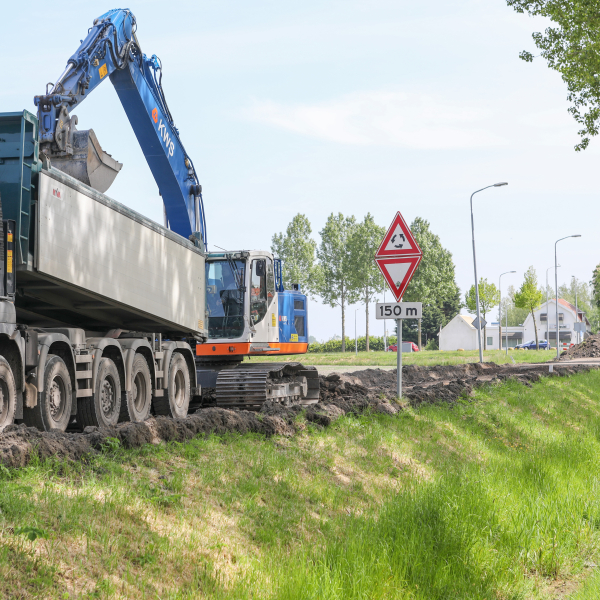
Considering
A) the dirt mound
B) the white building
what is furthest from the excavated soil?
the white building

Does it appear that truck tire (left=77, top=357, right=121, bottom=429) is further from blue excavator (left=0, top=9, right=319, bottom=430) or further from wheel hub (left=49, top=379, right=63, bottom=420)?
wheel hub (left=49, top=379, right=63, bottom=420)

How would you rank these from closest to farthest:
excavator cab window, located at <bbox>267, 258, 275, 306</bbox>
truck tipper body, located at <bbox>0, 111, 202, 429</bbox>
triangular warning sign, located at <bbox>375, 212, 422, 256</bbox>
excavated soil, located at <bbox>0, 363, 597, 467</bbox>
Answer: excavated soil, located at <bbox>0, 363, 597, 467</bbox>
truck tipper body, located at <bbox>0, 111, 202, 429</bbox>
triangular warning sign, located at <bbox>375, 212, 422, 256</bbox>
excavator cab window, located at <bbox>267, 258, 275, 306</bbox>

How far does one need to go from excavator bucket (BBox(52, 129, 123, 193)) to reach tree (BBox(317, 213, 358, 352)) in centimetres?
5298

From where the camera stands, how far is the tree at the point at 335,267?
63.0m

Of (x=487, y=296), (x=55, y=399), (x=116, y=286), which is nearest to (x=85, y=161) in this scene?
(x=116, y=286)

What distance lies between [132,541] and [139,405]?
674 cm

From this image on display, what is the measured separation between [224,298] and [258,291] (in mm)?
759

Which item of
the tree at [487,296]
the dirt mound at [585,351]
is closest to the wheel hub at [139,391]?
the dirt mound at [585,351]

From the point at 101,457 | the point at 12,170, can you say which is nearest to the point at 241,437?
the point at 101,457

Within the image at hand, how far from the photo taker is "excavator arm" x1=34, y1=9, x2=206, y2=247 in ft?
31.4

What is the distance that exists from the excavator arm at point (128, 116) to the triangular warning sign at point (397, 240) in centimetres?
390

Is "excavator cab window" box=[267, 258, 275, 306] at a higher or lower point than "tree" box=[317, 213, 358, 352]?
lower

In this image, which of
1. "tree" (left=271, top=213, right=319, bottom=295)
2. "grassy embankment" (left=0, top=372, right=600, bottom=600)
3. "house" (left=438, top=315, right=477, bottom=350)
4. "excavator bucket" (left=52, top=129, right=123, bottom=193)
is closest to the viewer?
"grassy embankment" (left=0, top=372, right=600, bottom=600)

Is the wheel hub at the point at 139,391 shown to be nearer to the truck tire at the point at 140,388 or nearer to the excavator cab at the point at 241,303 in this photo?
the truck tire at the point at 140,388
